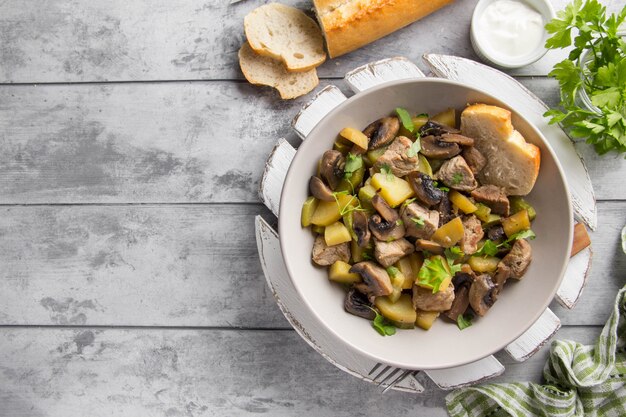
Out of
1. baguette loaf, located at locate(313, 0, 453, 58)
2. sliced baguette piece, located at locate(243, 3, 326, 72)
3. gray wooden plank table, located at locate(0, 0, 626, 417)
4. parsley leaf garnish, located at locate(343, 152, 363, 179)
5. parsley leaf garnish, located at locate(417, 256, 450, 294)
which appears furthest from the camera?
gray wooden plank table, located at locate(0, 0, 626, 417)

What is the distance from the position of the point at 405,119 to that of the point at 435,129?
4.8 inches

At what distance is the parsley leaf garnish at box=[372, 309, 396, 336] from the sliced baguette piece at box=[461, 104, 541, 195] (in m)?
0.67

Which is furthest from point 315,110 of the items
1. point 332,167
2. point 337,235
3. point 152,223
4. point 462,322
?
point 462,322

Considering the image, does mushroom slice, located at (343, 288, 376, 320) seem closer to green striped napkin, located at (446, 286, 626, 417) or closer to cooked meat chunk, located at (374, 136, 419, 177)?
cooked meat chunk, located at (374, 136, 419, 177)

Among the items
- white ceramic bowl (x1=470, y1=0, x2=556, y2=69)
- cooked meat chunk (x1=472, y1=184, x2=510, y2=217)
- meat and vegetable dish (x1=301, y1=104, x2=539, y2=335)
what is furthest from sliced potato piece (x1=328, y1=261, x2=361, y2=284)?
white ceramic bowl (x1=470, y1=0, x2=556, y2=69)

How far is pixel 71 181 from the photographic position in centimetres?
289

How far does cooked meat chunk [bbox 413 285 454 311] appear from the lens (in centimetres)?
234

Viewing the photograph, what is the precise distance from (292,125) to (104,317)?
1.25 metres

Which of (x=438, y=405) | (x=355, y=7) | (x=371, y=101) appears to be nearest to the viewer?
(x=371, y=101)

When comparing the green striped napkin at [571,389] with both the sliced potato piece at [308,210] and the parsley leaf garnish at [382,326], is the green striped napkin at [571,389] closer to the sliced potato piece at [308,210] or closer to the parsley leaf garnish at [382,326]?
the parsley leaf garnish at [382,326]

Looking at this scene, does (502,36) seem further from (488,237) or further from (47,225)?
(47,225)

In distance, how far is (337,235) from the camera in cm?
238

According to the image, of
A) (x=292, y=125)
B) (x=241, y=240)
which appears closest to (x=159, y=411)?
(x=241, y=240)

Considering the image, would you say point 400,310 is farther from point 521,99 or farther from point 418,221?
point 521,99
